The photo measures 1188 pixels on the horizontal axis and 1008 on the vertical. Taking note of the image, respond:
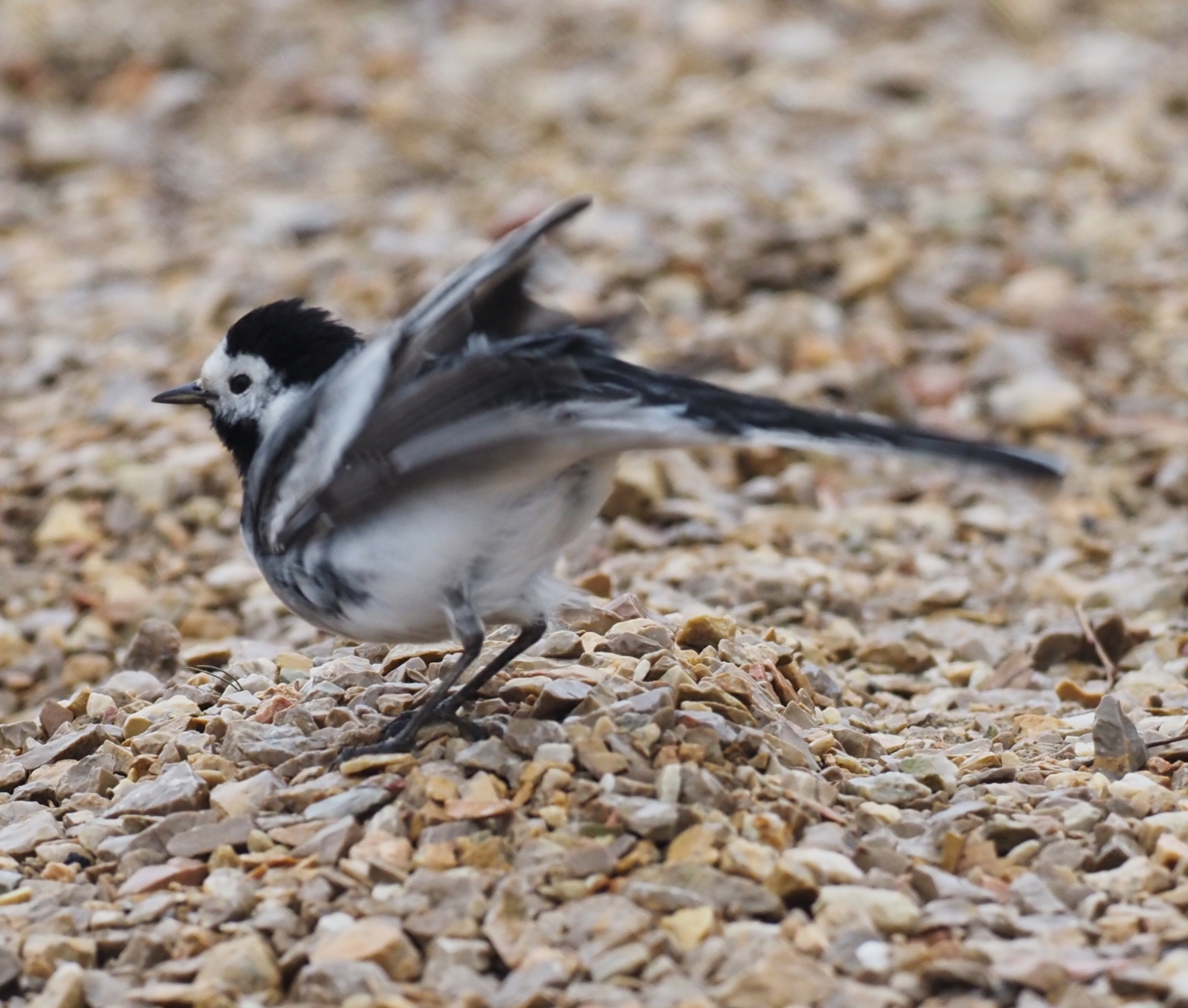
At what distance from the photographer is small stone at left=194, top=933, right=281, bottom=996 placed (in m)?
3.20

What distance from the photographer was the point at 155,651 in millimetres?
5281

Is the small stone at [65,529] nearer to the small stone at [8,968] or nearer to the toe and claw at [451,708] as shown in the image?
the toe and claw at [451,708]

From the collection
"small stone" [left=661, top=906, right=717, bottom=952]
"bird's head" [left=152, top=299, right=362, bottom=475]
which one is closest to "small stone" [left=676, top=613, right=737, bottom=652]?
"bird's head" [left=152, top=299, right=362, bottom=475]

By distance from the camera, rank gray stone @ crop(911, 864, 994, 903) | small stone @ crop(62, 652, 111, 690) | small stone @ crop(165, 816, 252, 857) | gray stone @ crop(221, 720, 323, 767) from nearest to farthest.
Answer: gray stone @ crop(911, 864, 994, 903) → small stone @ crop(165, 816, 252, 857) → gray stone @ crop(221, 720, 323, 767) → small stone @ crop(62, 652, 111, 690)

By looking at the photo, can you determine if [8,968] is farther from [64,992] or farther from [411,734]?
[411,734]

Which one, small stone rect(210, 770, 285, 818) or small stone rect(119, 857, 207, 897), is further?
small stone rect(210, 770, 285, 818)

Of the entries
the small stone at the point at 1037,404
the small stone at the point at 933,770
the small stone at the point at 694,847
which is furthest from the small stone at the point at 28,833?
the small stone at the point at 1037,404

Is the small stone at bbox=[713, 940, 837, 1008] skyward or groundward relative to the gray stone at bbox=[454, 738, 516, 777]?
groundward

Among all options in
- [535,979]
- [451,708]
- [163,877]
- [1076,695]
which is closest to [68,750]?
[163,877]

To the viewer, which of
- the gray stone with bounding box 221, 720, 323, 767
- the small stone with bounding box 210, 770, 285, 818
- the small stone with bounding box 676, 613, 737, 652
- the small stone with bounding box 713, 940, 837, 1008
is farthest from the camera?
the small stone with bounding box 676, 613, 737, 652

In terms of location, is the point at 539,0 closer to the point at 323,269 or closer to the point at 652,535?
the point at 323,269

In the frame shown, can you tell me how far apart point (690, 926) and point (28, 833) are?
148cm

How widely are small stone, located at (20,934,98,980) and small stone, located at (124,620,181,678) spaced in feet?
6.31

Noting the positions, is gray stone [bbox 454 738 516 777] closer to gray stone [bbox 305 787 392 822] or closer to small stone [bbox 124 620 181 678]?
gray stone [bbox 305 787 392 822]
